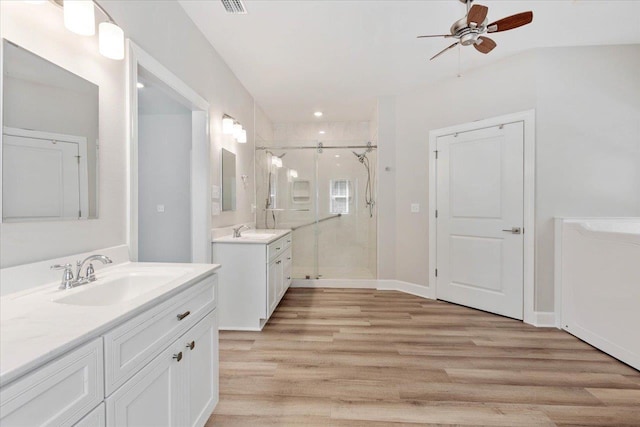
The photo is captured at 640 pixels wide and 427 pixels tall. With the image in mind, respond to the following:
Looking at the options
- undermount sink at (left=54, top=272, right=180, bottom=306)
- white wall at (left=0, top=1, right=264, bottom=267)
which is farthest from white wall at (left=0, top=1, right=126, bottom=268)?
undermount sink at (left=54, top=272, right=180, bottom=306)

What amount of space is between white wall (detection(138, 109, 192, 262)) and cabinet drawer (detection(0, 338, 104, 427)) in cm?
305

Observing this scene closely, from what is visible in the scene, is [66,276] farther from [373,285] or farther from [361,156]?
[361,156]

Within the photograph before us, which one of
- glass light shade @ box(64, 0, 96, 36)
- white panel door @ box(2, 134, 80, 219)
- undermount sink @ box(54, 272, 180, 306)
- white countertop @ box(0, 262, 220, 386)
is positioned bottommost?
undermount sink @ box(54, 272, 180, 306)

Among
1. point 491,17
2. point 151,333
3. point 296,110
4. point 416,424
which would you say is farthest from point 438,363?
point 296,110

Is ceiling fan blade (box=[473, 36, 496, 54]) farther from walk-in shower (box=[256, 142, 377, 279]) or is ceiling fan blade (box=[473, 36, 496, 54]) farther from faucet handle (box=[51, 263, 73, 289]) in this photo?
faucet handle (box=[51, 263, 73, 289])

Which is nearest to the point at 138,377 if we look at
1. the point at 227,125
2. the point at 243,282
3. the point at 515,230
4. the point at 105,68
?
the point at 105,68

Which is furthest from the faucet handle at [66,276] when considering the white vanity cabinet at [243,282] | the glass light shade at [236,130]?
the glass light shade at [236,130]

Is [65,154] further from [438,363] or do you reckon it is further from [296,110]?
[296,110]

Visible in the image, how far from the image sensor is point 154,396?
110 centimetres

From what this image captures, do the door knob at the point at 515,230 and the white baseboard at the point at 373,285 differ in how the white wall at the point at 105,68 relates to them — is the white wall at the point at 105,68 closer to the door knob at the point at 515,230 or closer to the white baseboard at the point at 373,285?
the white baseboard at the point at 373,285

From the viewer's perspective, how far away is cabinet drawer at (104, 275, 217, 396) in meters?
0.90

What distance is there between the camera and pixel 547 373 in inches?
86.1

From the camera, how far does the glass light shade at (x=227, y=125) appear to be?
3.23 m

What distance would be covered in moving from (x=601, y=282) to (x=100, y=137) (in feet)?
12.2
